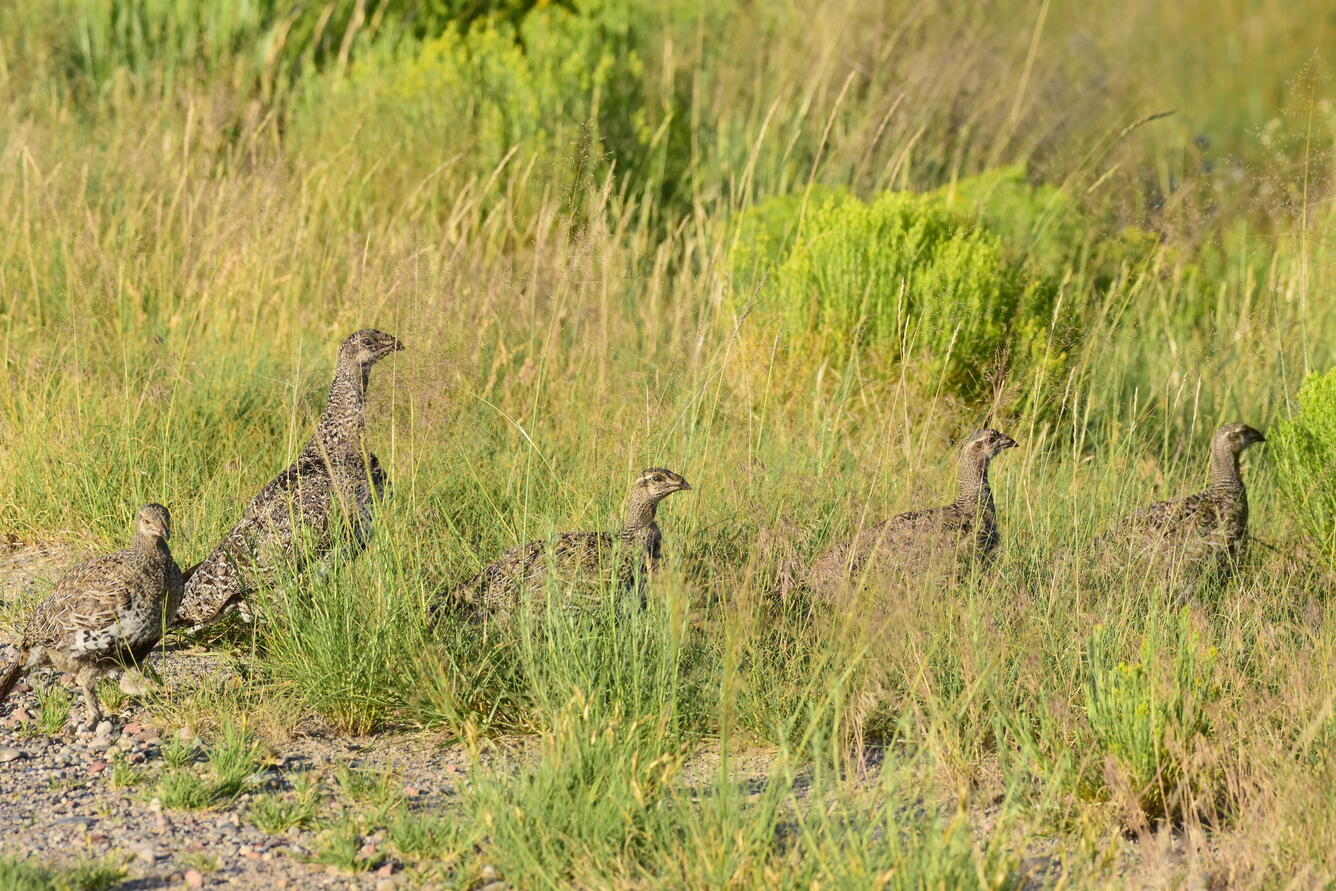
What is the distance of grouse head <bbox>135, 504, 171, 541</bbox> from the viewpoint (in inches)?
195

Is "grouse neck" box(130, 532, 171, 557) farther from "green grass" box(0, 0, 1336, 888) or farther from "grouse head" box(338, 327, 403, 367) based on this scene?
"grouse head" box(338, 327, 403, 367)

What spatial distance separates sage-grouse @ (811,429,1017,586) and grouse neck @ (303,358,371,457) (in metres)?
1.97

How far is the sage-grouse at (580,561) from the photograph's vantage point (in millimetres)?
4791

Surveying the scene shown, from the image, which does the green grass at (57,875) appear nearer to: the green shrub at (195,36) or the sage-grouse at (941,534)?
the sage-grouse at (941,534)

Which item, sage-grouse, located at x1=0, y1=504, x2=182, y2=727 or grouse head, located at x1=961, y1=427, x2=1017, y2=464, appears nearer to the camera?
sage-grouse, located at x1=0, y1=504, x2=182, y2=727

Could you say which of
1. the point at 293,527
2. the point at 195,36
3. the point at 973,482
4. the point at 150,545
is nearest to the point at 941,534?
the point at 973,482

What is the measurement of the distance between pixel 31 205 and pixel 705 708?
229 inches

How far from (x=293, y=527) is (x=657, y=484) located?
4.13 feet

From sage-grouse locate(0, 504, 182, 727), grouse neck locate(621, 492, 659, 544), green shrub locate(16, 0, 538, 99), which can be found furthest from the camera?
green shrub locate(16, 0, 538, 99)

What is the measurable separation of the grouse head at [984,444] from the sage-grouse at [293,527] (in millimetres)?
2234

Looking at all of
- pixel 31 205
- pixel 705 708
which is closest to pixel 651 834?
pixel 705 708

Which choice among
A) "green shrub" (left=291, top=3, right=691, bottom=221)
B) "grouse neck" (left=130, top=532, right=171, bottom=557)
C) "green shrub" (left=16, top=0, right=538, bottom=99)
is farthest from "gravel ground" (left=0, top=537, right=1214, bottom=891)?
"green shrub" (left=16, top=0, right=538, bottom=99)

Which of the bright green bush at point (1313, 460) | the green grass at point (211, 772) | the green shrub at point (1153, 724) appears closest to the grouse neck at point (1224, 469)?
the bright green bush at point (1313, 460)

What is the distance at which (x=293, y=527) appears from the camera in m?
5.09
